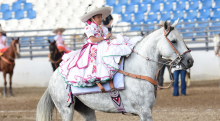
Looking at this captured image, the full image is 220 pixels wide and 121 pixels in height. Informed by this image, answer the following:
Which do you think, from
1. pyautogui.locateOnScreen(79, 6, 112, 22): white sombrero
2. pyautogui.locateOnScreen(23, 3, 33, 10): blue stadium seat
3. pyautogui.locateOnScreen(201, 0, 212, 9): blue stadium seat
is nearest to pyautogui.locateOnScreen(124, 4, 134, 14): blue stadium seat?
pyautogui.locateOnScreen(201, 0, 212, 9): blue stadium seat

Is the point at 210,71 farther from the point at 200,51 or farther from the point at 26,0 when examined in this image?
the point at 26,0

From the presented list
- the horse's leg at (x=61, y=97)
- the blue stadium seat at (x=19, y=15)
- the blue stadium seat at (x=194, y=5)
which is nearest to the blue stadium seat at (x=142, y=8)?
the blue stadium seat at (x=194, y=5)

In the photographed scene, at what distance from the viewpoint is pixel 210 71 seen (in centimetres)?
1143

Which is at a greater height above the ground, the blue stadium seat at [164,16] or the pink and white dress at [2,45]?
the blue stadium seat at [164,16]

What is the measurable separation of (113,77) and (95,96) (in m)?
0.36

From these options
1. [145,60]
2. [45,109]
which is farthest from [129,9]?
[145,60]

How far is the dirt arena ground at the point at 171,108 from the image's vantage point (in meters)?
5.68

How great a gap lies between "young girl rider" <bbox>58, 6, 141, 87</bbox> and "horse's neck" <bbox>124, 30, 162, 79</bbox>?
125mm

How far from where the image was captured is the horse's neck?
3.33 metres

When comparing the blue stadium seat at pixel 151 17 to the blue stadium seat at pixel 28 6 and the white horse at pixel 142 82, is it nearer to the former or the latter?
the blue stadium seat at pixel 28 6

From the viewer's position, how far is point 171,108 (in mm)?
6660

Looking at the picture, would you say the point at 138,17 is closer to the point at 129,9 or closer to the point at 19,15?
the point at 129,9

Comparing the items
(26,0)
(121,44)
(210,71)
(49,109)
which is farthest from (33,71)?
(121,44)

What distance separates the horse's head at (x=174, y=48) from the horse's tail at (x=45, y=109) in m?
1.79
